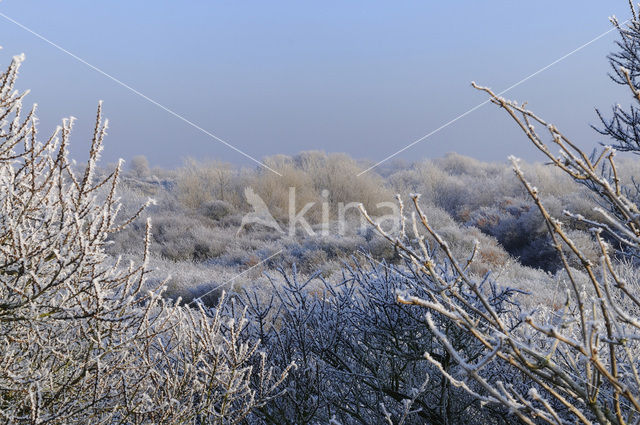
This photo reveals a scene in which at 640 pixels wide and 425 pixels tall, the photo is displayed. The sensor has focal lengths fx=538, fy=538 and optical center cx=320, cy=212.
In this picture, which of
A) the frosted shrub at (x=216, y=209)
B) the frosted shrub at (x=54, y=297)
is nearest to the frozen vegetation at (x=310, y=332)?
the frosted shrub at (x=54, y=297)

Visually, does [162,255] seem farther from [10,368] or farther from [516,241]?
[10,368]

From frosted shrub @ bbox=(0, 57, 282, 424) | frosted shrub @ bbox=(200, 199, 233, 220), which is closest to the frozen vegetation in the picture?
frosted shrub @ bbox=(0, 57, 282, 424)

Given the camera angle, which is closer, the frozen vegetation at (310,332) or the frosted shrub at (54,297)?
the frozen vegetation at (310,332)

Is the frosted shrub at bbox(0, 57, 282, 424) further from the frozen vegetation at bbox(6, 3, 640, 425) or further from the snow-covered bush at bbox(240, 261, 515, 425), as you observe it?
the snow-covered bush at bbox(240, 261, 515, 425)

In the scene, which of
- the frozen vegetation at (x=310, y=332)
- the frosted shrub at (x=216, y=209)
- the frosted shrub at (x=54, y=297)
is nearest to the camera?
the frozen vegetation at (x=310, y=332)

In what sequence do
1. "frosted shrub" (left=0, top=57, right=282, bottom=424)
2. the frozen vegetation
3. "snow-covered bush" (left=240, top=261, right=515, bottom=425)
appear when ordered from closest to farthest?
the frozen vegetation < "frosted shrub" (left=0, top=57, right=282, bottom=424) < "snow-covered bush" (left=240, top=261, right=515, bottom=425)

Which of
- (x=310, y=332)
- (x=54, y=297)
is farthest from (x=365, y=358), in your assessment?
(x=54, y=297)

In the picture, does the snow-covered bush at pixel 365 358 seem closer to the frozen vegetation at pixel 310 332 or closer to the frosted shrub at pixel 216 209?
the frozen vegetation at pixel 310 332

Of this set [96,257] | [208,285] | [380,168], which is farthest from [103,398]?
[380,168]

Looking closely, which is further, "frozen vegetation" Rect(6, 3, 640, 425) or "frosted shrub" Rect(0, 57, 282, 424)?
"frosted shrub" Rect(0, 57, 282, 424)

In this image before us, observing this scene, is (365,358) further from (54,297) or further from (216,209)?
(216,209)

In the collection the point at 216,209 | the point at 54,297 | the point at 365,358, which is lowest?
the point at 365,358

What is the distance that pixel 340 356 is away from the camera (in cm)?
328

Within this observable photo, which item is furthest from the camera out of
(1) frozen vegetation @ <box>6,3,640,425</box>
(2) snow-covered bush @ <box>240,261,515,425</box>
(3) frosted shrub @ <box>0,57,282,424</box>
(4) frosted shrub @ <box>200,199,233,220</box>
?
(4) frosted shrub @ <box>200,199,233,220</box>
